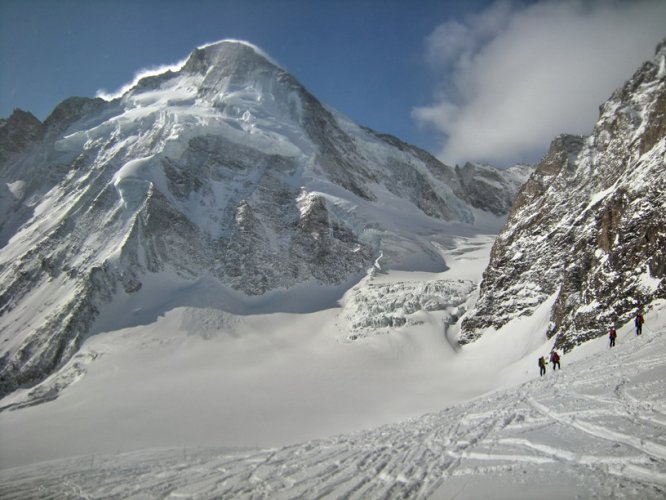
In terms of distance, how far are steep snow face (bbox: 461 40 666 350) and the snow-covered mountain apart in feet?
70.4

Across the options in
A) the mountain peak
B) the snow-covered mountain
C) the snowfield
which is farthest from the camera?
the mountain peak

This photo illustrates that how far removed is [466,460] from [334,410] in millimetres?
25684

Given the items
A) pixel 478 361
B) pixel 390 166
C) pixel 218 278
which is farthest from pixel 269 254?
pixel 390 166

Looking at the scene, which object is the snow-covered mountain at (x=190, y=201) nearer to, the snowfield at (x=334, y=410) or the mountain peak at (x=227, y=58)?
the mountain peak at (x=227, y=58)

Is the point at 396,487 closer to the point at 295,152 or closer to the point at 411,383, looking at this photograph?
the point at 411,383

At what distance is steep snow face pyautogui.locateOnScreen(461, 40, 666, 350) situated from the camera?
2973cm

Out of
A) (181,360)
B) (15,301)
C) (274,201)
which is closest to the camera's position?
(181,360)

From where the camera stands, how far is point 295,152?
8569 centimetres

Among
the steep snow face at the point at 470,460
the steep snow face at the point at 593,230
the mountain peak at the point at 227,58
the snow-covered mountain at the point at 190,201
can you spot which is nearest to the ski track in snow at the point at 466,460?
the steep snow face at the point at 470,460

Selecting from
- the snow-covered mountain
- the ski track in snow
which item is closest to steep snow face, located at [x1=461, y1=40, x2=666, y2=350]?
the ski track in snow

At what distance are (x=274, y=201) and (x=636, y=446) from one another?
224 feet

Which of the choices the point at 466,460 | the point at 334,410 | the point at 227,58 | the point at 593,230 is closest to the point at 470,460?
the point at 466,460

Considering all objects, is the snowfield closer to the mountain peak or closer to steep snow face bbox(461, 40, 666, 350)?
steep snow face bbox(461, 40, 666, 350)

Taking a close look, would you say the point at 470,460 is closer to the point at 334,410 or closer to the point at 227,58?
the point at 334,410
